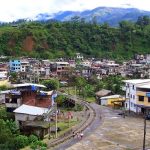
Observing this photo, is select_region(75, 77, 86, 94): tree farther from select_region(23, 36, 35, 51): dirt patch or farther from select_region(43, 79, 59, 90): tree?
select_region(23, 36, 35, 51): dirt patch

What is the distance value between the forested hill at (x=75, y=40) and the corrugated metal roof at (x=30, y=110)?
58.7 metres

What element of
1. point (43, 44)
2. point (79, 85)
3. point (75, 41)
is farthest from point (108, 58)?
point (79, 85)

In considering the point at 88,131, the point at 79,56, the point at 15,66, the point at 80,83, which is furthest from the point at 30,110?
the point at 79,56

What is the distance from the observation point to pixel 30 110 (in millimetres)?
37000

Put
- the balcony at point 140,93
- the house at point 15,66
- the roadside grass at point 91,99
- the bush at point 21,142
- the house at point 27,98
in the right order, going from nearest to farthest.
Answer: the bush at point 21,142
the house at point 27,98
the balcony at point 140,93
the roadside grass at point 91,99
the house at point 15,66

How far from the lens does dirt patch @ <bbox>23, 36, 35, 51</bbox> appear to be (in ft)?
330

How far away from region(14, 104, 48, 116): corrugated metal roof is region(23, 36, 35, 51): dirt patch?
206 ft

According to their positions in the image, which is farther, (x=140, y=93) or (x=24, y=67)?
(x=24, y=67)

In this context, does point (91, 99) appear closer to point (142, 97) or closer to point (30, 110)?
point (142, 97)

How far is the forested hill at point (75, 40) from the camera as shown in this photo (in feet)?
329

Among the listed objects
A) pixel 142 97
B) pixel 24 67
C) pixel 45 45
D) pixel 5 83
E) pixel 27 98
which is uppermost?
pixel 45 45

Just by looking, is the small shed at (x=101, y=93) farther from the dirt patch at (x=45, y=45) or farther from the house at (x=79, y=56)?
the dirt patch at (x=45, y=45)

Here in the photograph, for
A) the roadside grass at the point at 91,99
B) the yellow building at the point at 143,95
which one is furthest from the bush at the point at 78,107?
the yellow building at the point at 143,95

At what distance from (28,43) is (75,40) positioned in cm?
1168
